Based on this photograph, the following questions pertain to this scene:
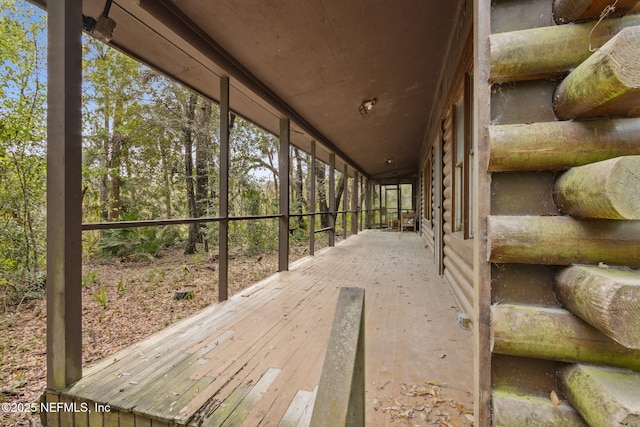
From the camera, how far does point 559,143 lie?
1.04 metres

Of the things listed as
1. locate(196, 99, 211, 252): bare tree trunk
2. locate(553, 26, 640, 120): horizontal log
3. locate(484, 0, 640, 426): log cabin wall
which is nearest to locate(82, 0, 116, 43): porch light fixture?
locate(484, 0, 640, 426): log cabin wall

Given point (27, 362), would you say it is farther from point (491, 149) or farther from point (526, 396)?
point (491, 149)

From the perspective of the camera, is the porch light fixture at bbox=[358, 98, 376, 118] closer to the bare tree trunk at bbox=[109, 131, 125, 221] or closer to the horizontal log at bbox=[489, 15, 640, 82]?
the horizontal log at bbox=[489, 15, 640, 82]

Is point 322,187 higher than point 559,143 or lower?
higher

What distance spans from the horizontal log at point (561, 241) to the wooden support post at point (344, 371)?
650mm

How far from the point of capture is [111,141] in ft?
21.9

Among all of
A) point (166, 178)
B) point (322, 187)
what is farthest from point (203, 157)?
point (322, 187)

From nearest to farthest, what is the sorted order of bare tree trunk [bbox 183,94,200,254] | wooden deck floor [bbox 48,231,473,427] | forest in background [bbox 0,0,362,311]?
1. wooden deck floor [bbox 48,231,473,427]
2. forest in background [bbox 0,0,362,311]
3. bare tree trunk [bbox 183,94,200,254]

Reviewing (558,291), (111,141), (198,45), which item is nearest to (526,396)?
(558,291)

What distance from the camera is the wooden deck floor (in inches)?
55.6

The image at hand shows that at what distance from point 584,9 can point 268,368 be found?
229 cm

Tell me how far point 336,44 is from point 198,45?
1.32 metres

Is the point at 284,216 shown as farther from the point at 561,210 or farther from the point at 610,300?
the point at 610,300

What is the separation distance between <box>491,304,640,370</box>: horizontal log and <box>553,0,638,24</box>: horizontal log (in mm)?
1087
